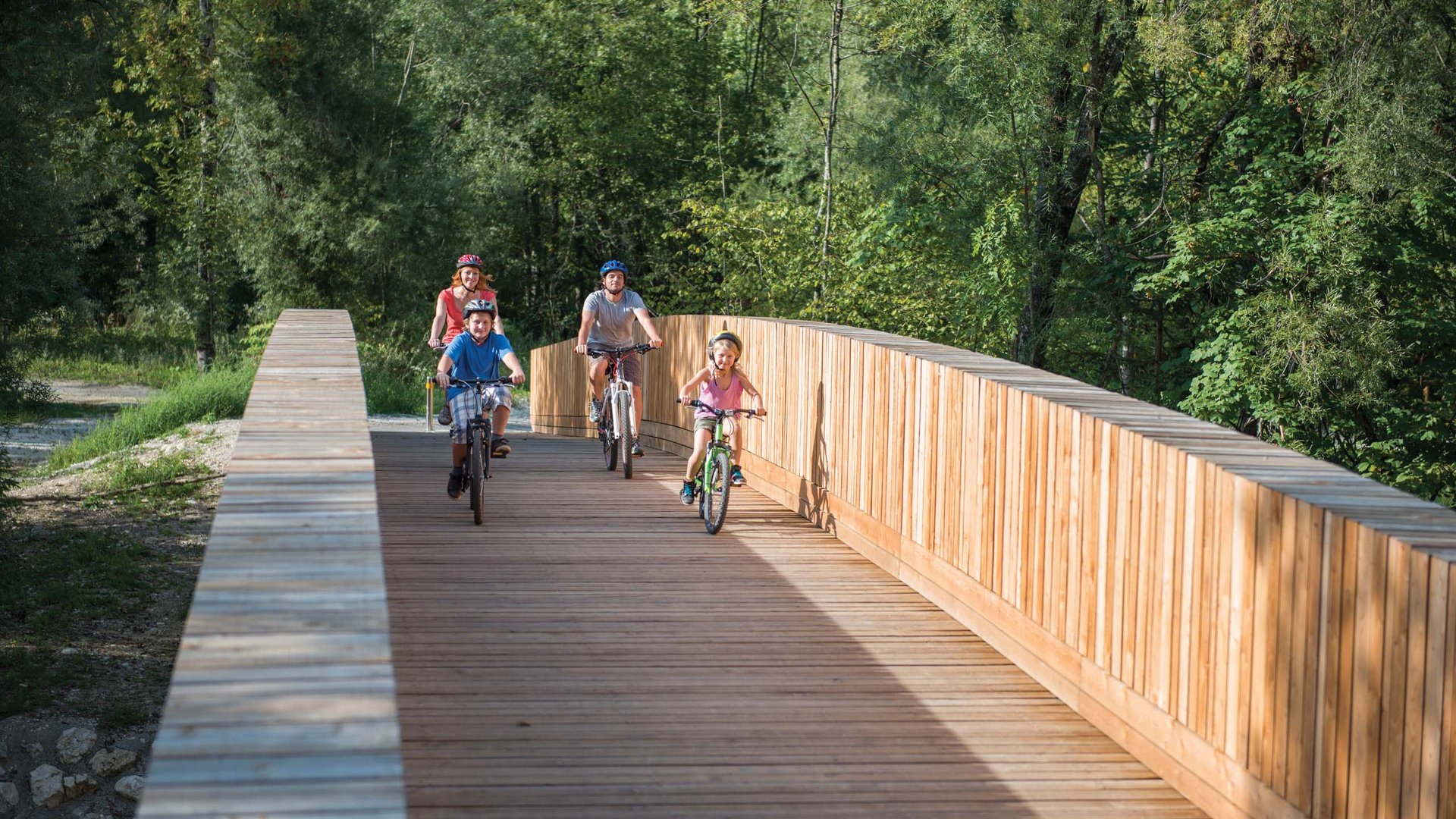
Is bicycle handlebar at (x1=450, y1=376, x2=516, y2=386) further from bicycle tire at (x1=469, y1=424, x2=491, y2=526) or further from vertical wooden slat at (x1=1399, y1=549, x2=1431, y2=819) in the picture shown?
vertical wooden slat at (x1=1399, y1=549, x2=1431, y2=819)

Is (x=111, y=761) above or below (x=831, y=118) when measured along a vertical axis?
below

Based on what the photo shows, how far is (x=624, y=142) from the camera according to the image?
137ft

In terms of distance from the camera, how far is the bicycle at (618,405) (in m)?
12.2

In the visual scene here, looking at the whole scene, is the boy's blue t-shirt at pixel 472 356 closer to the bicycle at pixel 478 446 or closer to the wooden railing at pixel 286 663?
the bicycle at pixel 478 446

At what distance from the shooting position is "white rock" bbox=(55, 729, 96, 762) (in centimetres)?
1139

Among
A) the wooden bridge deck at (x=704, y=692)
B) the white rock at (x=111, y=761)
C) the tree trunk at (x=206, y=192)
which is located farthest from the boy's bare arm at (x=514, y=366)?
the tree trunk at (x=206, y=192)

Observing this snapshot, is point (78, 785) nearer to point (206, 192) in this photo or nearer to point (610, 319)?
point (610, 319)

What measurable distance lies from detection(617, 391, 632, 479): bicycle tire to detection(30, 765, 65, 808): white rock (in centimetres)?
468

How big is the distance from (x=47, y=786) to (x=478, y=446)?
4.12m

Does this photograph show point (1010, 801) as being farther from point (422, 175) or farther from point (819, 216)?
point (422, 175)

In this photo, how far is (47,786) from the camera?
35.8ft

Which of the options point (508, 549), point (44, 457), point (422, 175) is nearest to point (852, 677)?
point (508, 549)

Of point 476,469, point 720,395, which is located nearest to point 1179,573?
point 720,395

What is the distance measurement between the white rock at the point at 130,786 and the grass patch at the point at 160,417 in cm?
1146
